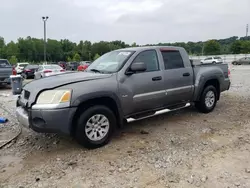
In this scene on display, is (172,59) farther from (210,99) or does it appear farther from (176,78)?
(210,99)

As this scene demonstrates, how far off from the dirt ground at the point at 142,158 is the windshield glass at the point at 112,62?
131 centimetres

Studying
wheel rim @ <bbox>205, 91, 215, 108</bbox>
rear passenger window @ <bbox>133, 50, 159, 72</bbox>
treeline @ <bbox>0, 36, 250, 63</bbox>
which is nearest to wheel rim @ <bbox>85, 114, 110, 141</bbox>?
rear passenger window @ <bbox>133, 50, 159, 72</bbox>

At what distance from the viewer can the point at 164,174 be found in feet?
11.7

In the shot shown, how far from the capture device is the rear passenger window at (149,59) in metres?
5.28

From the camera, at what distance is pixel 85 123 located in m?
4.28

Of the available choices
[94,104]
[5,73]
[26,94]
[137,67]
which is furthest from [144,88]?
[5,73]

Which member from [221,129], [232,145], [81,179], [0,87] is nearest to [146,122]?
[221,129]

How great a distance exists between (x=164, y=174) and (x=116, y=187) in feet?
2.35

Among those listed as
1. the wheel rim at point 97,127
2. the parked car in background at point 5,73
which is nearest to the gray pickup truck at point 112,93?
the wheel rim at point 97,127

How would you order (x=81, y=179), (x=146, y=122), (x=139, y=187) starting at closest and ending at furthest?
(x=139, y=187), (x=81, y=179), (x=146, y=122)

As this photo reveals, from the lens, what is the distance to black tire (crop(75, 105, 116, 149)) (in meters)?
4.24

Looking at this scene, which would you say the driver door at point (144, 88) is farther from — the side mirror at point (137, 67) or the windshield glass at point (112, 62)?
the windshield glass at point (112, 62)

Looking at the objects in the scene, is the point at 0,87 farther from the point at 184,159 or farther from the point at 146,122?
the point at 184,159

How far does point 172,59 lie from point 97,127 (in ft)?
7.99
